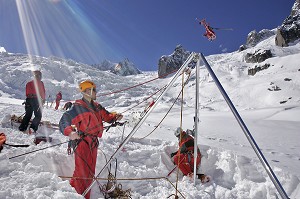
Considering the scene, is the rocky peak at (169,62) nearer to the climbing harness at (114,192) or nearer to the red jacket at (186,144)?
the red jacket at (186,144)

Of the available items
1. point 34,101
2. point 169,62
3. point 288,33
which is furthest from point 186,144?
point 169,62

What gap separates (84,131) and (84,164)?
0.46 metres

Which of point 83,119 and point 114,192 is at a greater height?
point 83,119

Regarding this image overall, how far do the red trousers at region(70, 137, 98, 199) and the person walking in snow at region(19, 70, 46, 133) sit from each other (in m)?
3.19

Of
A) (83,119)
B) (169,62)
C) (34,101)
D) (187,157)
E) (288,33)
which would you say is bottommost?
(187,157)

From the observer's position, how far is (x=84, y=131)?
3912 mm

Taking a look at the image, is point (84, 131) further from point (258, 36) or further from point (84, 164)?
point (258, 36)

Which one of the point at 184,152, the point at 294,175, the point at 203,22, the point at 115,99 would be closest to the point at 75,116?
the point at 184,152

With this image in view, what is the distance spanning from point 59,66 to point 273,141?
298 ft

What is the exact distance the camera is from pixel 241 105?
3403cm

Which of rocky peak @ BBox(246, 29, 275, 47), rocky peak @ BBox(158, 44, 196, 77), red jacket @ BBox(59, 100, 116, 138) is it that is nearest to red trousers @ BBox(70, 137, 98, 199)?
red jacket @ BBox(59, 100, 116, 138)

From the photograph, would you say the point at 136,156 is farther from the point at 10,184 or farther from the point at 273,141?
the point at 273,141

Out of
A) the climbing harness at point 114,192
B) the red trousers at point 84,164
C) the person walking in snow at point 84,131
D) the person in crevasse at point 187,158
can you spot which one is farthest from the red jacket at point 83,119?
the person in crevasse at point 187,158

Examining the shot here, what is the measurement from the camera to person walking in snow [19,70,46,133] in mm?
6516
